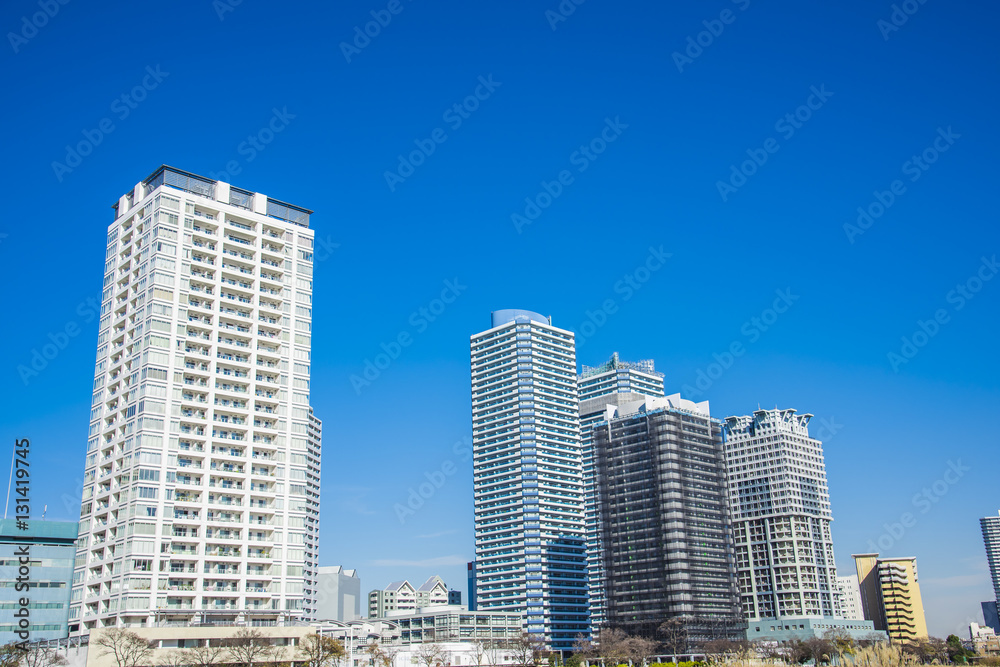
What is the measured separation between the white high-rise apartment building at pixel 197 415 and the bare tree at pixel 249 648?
3909mm

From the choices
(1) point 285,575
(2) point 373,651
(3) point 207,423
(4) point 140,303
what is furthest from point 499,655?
(4) point 140,303

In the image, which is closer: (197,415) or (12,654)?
(12,654)

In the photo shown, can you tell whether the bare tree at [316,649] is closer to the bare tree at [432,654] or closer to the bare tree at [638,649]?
the bare tree at [432,654]

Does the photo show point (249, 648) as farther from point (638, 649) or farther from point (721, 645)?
point (721, 645)

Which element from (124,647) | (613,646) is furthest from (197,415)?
(613,646)

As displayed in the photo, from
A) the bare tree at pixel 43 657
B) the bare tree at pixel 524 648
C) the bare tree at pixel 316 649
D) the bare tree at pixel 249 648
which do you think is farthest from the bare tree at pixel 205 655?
the bare tree at pixel 524 648

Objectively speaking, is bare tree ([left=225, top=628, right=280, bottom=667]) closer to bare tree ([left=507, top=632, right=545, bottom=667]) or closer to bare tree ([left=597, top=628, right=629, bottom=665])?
bare tree ([left=507, top=632, right=545, bottom=667])

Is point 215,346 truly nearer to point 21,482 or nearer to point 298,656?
point 21,482

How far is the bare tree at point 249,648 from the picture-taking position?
96375 mm

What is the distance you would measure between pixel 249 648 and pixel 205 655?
16.4 feet

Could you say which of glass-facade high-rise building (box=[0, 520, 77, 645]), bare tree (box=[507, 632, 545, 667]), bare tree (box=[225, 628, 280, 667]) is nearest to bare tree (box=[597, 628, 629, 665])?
bare tree (box=[507, 632, 545, 667])

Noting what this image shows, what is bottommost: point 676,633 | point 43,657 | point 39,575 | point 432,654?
point 432,654

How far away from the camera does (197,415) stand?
363 feet

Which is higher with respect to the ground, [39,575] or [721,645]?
[39,575]
